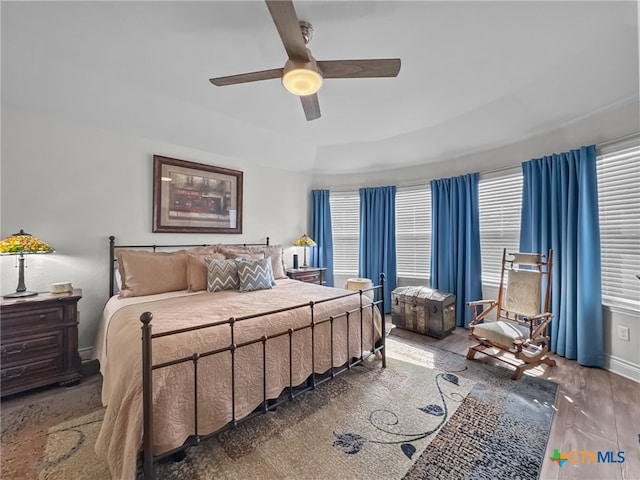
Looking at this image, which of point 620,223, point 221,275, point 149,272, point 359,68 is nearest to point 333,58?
point 359,68

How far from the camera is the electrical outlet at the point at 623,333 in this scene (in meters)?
2.53

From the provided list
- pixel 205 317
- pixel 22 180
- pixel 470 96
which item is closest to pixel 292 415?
pixel 205 317

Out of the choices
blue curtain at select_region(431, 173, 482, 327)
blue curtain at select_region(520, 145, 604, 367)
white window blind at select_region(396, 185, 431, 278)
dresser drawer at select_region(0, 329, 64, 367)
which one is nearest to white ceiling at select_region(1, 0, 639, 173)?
blue curtain at select_region(520, 145, 604, 367)

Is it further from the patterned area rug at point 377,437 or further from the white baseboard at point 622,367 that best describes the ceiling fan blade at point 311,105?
the white baseboard at point 622,367

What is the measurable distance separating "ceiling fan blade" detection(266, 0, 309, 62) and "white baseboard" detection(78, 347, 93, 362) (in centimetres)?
345

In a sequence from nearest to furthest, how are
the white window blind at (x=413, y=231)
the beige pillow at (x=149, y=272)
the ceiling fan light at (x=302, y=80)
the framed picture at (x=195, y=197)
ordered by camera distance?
the ceiling fan light at (x=302, y=80)
the beige pillow at (x=149, y=272)
the framed picture at (x=195, y=197)
the white window blind at (x=413, y=231)

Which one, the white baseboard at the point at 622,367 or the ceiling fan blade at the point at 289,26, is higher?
the ceiling fan blade at the point at 289,26

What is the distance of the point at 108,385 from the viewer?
1.69m

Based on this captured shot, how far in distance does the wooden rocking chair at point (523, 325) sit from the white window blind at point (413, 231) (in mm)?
1456

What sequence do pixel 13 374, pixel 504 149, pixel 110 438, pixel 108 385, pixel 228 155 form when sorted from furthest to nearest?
pixel 228 155 → pixel 504 149 → pixel 13 374 → pixel 108 385 → pixel 110 438

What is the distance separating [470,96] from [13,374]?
495cm

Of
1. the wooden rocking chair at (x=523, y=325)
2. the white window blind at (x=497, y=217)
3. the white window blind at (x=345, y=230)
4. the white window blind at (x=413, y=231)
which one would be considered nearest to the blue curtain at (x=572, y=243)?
the wooden rocking chair at (x=523, y=325)

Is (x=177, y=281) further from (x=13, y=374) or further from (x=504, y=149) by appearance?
(x=504, y=149)

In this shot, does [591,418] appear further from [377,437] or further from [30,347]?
[30,347]
